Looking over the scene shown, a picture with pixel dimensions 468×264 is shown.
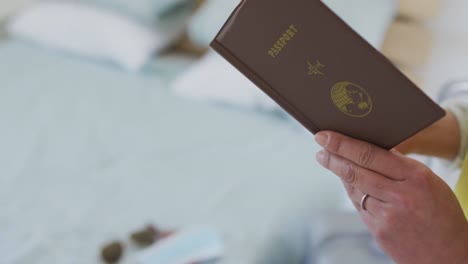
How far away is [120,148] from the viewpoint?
1.33 metres

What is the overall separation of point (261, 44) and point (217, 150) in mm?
817

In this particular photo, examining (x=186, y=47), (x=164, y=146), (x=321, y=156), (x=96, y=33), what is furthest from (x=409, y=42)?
(x=96, y=33)

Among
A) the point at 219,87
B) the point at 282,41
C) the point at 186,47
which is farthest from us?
the point at 186,47

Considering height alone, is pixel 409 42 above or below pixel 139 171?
above

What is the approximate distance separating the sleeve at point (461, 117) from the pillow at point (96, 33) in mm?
1144

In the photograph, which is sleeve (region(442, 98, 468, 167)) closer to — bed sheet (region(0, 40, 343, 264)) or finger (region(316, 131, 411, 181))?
finger (region(316, 131, 411, 181))

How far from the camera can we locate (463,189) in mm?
660

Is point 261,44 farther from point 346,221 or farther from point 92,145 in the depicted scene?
point 92,145

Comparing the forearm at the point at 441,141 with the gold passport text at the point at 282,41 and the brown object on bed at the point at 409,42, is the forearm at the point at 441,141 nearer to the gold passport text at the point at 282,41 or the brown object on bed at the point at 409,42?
the gold passport text at the point at 282,41

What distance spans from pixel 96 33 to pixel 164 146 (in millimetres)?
652

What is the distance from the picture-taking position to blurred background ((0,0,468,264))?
40.6 inches

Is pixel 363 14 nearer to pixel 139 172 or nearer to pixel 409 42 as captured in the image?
pixel 409 42

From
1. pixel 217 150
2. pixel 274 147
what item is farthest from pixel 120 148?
pixel 274 147

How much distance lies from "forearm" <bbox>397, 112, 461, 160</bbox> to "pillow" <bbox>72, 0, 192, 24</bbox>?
1.19 metres
